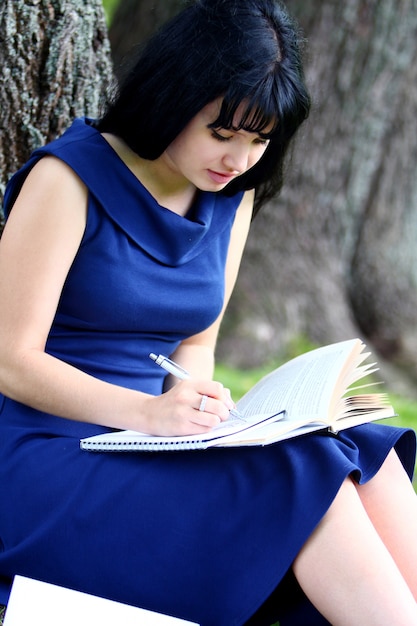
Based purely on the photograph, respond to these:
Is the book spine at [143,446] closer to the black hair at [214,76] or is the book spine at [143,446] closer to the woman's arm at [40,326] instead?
the woman's arm at [40,326]

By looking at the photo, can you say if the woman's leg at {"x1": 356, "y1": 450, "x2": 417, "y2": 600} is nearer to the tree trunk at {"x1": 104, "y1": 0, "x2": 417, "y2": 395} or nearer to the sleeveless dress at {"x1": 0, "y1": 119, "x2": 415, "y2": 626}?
the sleeveless dress at {"x1": 0, "y1": 119, "x2": 415, "y2": 626}

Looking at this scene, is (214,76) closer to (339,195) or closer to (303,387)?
(303,387)

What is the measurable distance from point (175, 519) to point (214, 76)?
3.03 ft

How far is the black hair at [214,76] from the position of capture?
1985mm

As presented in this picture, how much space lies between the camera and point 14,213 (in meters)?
1.98

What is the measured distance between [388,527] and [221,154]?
873 millimetres

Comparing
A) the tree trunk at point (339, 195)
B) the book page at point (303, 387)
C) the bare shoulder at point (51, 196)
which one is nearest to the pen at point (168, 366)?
the book page at point (303, 387)

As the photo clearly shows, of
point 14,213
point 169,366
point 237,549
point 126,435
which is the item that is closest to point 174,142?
point 14,213

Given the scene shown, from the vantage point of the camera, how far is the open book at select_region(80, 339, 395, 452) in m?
1.71

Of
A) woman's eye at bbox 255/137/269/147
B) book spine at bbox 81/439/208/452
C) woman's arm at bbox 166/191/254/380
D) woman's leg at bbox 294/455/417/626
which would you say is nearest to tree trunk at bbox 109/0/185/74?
woman's arm at bbox 166/191/254/380

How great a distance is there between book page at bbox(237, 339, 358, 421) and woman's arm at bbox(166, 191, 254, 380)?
0.90 ft

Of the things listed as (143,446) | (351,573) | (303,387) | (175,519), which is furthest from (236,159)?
(351,573)

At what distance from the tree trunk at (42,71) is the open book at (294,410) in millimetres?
1033

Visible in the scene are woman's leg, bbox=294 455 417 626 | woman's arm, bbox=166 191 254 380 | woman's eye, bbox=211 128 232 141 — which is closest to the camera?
woman's leg, bbox=294 455 417 626
